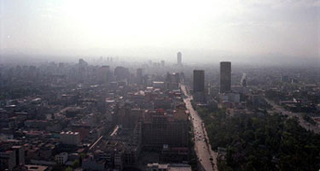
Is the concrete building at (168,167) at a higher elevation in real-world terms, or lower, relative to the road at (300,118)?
higher

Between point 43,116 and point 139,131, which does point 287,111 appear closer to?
point 139,131

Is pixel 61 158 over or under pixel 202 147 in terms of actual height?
over

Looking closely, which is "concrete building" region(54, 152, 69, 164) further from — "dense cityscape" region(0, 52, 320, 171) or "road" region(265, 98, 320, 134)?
"road" region(265, 98, 320, 134)

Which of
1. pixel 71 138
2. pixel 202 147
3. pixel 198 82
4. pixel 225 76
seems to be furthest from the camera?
pixel 225 76

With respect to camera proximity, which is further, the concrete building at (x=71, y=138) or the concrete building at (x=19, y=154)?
the concrete building at (x=71, y=138)

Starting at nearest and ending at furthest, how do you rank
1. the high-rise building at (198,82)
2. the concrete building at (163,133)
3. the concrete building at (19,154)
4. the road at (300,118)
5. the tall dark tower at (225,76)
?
1. the concrete building at (19,154)
2. the concrete building at (163,133)
3. the road at (300,118)
4. the high-rise building at (198,82)
5. the tall dark tower at (225,76)

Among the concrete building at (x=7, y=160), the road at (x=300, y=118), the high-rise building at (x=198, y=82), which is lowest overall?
the road at (x=300, y=118)

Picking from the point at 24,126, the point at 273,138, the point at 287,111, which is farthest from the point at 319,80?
the point at 24,126

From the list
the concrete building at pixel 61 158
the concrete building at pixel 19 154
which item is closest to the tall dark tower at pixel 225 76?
the concrete building at pixel 61 158

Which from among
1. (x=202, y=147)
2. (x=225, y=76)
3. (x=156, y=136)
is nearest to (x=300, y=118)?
(x=225, y=76)

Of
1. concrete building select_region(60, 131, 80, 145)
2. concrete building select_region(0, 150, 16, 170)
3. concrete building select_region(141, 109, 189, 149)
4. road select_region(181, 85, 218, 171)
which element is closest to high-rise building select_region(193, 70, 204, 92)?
road select_region(181, 85, 218, 171)

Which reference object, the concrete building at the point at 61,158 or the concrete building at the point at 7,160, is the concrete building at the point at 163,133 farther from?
the concrete building at the point at 7,160

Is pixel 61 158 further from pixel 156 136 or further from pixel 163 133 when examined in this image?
pixel 163 133
